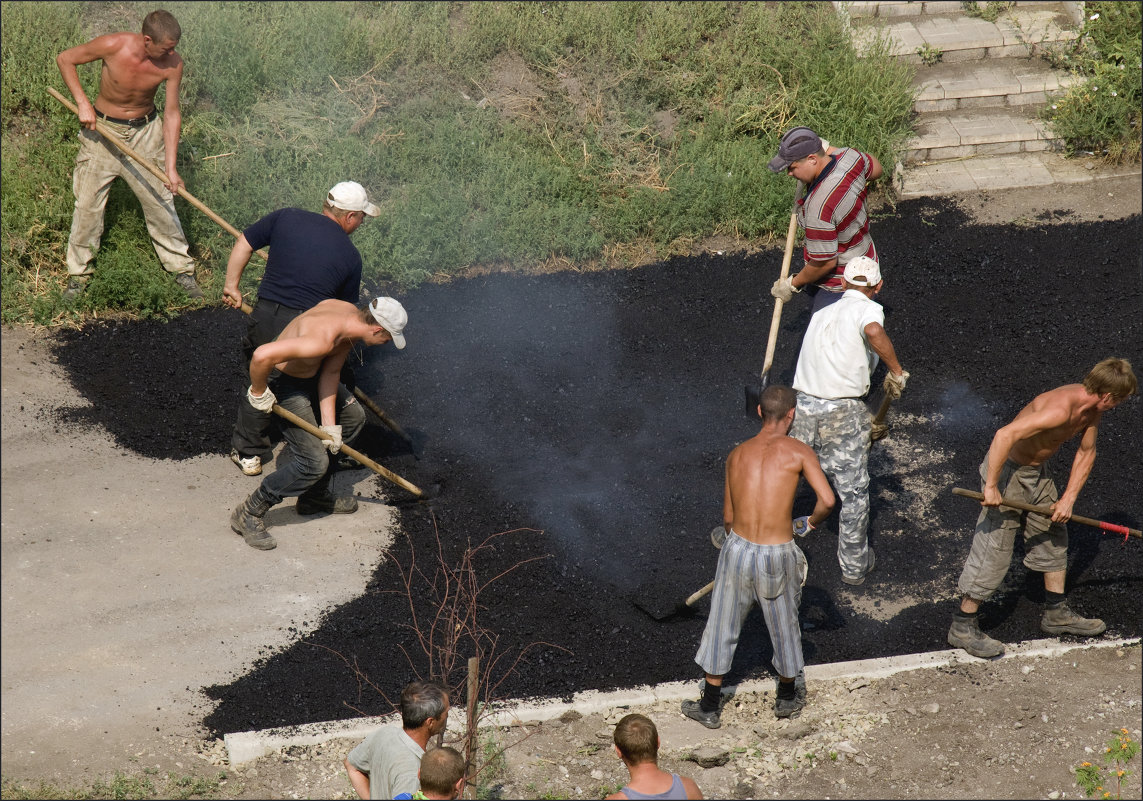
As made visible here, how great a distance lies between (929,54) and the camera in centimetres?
1090

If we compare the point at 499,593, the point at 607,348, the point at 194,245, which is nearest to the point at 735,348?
the point at 607,348

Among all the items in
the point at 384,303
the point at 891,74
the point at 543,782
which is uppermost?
the point at 891,74

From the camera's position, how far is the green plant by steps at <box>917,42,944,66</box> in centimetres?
1090

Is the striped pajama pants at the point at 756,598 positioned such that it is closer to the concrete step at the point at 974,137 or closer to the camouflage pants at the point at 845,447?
the camouflage pants at the point at 845,447

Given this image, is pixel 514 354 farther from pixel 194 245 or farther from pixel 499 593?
pixel 194 245

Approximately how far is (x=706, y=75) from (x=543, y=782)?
765 centimetres

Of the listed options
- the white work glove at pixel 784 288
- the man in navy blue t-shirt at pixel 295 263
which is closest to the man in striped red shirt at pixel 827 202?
the white work glove at pixel 784 288

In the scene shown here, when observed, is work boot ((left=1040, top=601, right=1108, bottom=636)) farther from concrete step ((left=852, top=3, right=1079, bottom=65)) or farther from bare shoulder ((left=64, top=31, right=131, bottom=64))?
bare shoulder ((left=64, top=31, right=131, bottom=64))

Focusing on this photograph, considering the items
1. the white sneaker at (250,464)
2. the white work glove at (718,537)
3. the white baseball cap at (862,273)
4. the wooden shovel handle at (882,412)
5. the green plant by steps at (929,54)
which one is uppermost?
the green plant by steps at (929,54)

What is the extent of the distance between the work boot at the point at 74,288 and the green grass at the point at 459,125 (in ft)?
0.32

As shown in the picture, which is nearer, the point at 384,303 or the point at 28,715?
the point at 28,715

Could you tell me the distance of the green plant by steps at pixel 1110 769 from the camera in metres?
5.05

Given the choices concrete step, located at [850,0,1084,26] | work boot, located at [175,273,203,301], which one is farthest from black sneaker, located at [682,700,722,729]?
concrete step, located at [850,0,1084,26]

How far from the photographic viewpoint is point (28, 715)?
5305 mm
